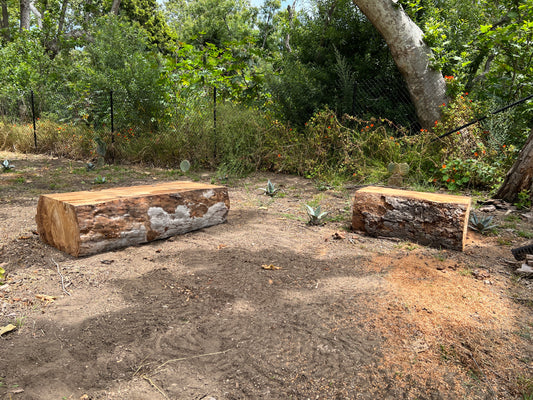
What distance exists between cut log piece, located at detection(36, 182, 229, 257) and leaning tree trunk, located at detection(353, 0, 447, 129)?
449 centimetres

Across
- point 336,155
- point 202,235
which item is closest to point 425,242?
→ point 202,235

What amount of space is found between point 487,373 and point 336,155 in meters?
5.16

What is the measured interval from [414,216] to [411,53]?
4044mm

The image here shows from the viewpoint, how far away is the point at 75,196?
3010 mm

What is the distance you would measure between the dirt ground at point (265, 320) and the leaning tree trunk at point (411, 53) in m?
3.58

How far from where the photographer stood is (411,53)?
20.3 feet

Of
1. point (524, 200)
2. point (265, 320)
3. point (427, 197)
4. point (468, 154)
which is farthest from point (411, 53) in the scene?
point (265, 320)

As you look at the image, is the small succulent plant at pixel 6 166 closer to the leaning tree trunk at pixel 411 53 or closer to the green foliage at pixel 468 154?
the leaning tree trunk at pixel 411 53

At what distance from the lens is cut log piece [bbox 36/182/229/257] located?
274 cm

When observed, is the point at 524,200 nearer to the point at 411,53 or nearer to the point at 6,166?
the point at 411,53

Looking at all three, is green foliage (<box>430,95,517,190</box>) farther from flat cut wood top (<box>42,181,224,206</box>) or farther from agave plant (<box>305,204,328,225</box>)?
flat cut wood top (<box>42,181,224,206</box>)

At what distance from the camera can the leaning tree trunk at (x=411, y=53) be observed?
19.9 ft

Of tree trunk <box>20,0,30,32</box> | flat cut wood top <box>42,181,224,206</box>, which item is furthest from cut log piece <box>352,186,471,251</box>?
tree trunk <box>20,0,30,32</box>

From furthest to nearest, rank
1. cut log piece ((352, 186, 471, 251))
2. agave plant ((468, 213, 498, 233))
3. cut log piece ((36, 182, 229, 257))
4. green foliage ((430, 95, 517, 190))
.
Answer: green foliage ((430, 95, 517, 190)) → agave plant ((468, 213, 498, 233)) → cut log piece ((352, 186, 471, 251)) → cut log piece ((36, 182, 229, 257))
